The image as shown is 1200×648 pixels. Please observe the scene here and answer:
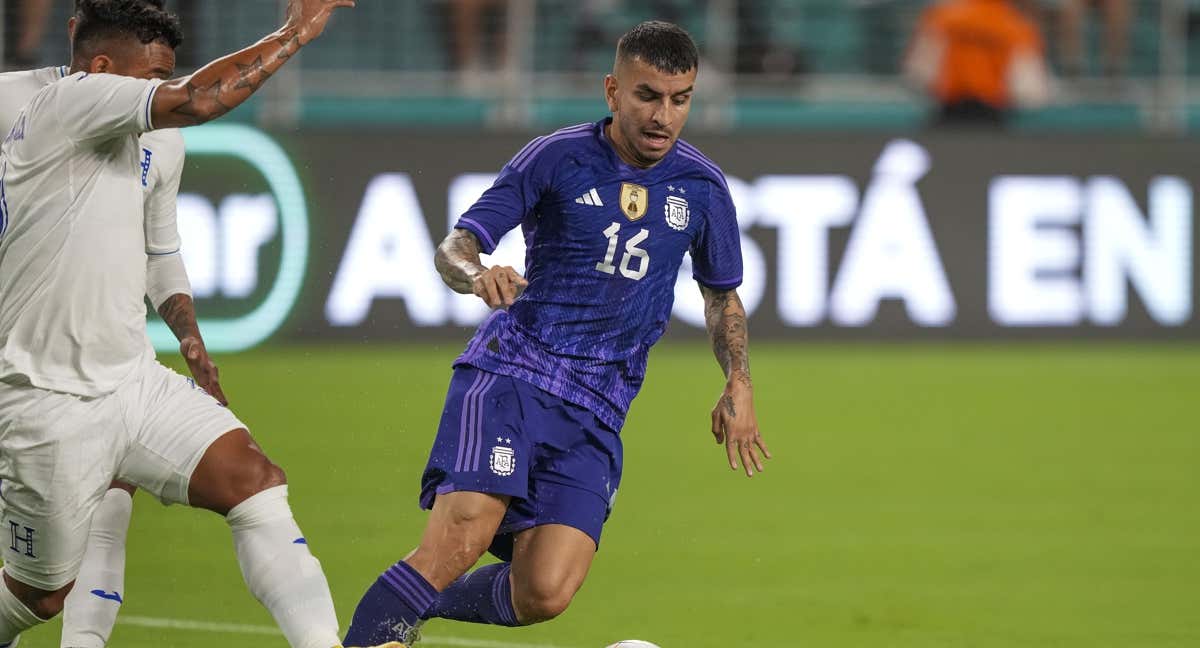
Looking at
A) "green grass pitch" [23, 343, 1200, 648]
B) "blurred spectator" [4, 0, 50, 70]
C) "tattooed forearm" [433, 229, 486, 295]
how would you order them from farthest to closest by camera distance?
"blurred spectator" [4, 0, 50, 70] < "green grass pitch" [23, 343, 1200, 648] < "tattooed forearm" [433, 229, 486, 295]

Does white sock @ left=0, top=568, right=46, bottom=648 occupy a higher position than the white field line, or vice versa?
white sock @ left=0, top=568, right=46, bottom=648

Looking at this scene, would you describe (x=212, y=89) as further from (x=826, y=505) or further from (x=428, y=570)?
(x=826, y=505)

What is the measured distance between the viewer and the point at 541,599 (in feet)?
17.2

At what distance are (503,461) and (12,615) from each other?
137 centimetres

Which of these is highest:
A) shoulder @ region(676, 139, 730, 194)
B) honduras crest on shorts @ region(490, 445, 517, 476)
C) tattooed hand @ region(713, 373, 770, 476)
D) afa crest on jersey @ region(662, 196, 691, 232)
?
shoulder @ region(676, 139, 730, 194)

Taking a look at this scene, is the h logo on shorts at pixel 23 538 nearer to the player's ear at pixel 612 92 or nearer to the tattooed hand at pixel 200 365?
the tattooed hand at pixel 200 365

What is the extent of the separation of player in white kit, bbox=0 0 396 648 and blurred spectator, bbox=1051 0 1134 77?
10734 millimetres

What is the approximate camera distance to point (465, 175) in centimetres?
1276

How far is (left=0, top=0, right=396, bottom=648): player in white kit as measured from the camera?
4672 mm

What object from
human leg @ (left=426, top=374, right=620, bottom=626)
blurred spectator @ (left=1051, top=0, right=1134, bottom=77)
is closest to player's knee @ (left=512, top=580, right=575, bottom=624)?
human leg @ (left=426, top=374, right=620, bottom=626)

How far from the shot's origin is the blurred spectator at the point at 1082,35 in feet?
47.4

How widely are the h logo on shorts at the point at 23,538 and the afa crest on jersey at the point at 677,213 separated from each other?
1981 mm

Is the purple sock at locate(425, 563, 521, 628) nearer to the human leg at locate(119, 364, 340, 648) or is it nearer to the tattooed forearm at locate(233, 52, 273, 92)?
the human leg at locate(119, 364, 340, 648)

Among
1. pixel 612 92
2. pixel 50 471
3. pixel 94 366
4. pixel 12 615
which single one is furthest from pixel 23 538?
pixel 612 92
